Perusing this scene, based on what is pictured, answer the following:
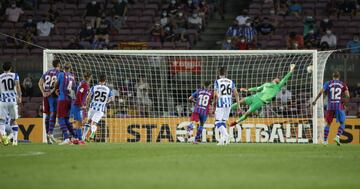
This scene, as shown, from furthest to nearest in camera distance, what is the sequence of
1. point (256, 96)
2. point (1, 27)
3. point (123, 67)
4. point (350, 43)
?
point (1, 27) < point (350, 43) < point (123, 67) < point (256, 96)

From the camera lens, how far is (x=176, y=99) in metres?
27.6

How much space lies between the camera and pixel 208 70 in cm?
2789

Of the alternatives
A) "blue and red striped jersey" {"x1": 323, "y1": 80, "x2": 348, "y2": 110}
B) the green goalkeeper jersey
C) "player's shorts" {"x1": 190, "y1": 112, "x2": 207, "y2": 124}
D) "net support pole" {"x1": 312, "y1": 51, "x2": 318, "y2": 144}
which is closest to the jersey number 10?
"player's shorts" {"x1": 190, "y1": 112, "x2": 207, "y2": 124}

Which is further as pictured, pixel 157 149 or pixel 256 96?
pixel 256 96

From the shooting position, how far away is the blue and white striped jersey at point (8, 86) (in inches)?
846

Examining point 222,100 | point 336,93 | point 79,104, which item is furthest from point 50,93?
point 336,93

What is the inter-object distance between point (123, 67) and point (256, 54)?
4.43 m

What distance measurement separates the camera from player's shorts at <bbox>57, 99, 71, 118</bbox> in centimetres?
2145

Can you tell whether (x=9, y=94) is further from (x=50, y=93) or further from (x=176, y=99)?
(x=176, y=99)

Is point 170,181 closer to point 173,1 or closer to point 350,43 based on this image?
point 350,43

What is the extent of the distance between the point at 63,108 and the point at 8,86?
140 centimetres

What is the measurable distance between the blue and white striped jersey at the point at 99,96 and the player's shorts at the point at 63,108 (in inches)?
53.3

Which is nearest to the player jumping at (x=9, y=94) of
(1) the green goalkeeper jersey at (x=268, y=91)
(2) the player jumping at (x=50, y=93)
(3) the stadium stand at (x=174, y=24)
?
(2) the player jumping at (x=50, y=93)

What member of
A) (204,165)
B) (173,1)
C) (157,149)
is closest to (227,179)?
(204,165)
